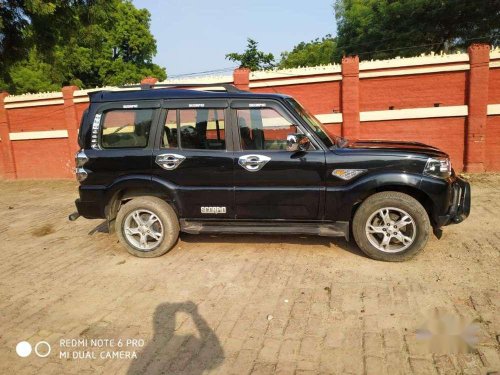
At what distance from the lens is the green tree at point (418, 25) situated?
22.4 meters

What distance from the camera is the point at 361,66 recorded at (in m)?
10.4

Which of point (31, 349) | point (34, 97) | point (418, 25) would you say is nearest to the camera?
point (31, 349)

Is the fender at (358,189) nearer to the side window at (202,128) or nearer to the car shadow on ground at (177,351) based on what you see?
the side window at (202,128)

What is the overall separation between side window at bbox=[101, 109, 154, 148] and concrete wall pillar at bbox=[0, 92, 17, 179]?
38.6ft

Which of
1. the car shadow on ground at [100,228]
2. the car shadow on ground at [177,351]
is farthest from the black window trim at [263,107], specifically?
the car shadow on ground at [100,228]

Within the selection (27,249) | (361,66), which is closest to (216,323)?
(27,249)

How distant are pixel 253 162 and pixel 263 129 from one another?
422 millimetres

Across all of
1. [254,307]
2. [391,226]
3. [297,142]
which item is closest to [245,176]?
[297,142]

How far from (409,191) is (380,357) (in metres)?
2.27

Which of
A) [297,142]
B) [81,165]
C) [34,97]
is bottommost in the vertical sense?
[81,165]

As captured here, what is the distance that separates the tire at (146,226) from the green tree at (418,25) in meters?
23.7

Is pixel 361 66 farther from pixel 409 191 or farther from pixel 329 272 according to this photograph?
pixel 329 272

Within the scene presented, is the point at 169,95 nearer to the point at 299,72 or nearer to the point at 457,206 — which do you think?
the point at 457,206

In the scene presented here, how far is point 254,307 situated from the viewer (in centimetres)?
363
